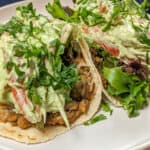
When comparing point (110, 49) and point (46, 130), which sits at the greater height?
point (110, 49)

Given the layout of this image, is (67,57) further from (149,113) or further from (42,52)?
(149,113)

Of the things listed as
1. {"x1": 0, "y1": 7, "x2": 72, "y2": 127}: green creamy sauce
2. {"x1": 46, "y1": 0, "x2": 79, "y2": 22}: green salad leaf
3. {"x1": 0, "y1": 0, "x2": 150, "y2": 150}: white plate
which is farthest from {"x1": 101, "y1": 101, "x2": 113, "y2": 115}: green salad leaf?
{"x1": 46, "y1": 0, "x2": 79, "y2": 22}: green salad leaf

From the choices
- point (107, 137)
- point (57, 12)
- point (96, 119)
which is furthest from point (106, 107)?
point (57, 12)

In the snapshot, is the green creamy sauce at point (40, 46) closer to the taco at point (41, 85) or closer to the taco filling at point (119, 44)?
the taco at point (41, 85)

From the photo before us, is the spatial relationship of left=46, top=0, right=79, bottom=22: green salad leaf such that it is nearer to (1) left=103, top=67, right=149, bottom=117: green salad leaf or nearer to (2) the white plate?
(1) left=103, top=67, right=149, bottom=117: green salad leaf

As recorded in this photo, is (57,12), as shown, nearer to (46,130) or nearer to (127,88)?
(127,88)

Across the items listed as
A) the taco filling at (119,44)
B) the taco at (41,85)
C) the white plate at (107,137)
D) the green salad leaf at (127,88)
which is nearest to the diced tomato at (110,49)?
the taco filling at (119,44)

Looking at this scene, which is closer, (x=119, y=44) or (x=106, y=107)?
(x=106, y=107)
